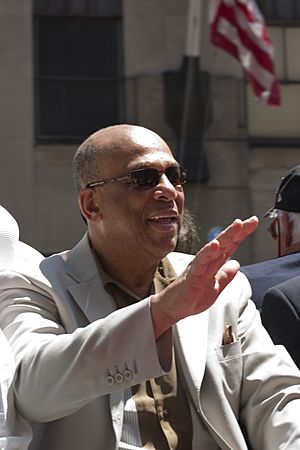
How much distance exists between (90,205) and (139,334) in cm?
82

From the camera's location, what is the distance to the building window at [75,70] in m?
16.1

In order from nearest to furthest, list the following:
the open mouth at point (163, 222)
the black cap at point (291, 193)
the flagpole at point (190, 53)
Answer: the open mouth at point (163, 222), the black cap at point (291, 193), the flagpole at point (190, 53)

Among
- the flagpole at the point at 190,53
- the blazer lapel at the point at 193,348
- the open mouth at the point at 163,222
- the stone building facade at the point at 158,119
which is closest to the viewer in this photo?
the blazer lapel at the point at 193,348

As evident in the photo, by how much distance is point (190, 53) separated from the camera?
51.2 ft

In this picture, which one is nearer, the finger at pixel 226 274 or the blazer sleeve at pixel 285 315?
the finger at pixel 226 274

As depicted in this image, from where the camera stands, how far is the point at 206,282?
334 centimetres

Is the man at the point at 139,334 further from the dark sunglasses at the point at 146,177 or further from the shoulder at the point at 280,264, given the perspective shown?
the shoulder at the point at 280,264

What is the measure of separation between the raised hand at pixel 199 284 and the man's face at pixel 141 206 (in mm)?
542

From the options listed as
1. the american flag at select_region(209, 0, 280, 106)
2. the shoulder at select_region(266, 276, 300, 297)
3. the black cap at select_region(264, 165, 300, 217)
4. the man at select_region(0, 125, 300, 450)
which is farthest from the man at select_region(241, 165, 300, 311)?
the american flag at select_region(209, 0, 280, 106)

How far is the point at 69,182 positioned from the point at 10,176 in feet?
2.62

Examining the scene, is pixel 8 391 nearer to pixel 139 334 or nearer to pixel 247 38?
pixel 139 334

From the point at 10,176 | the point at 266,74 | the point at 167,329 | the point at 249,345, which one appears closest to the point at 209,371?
the point at 249,345

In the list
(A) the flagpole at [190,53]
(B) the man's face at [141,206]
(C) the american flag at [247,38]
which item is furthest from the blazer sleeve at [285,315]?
(A) the flagpole at [190,53]

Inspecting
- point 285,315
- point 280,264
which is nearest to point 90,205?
point 285,315
